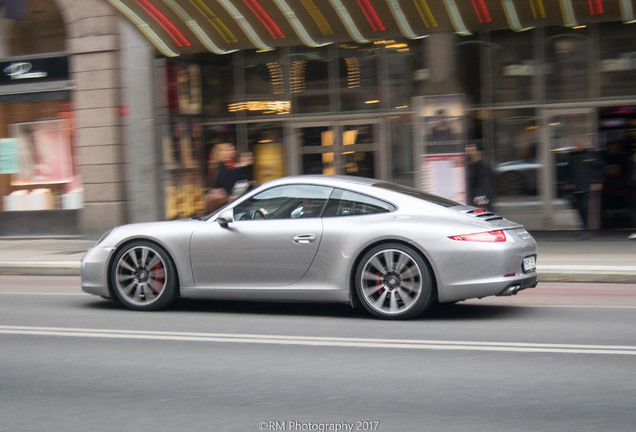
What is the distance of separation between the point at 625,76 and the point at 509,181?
2820mm

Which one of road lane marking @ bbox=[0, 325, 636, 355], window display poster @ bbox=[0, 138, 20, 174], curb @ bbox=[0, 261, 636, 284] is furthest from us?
window display poster @ bbox=[0, 138, 20, 174]

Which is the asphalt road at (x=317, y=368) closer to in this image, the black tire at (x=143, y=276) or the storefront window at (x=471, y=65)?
the black tire at (x=143, y=276)

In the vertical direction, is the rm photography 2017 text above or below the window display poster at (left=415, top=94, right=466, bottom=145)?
below

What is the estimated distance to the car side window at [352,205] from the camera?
7.80 metres

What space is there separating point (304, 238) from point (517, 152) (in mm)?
9500

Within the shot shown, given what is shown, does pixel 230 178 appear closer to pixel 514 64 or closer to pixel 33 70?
pixel 514 64

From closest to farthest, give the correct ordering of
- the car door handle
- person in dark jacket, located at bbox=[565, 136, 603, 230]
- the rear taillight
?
the rear taillight, the car door handle, person in dark jacket, located at bbox=[565, 136, 603, 230]

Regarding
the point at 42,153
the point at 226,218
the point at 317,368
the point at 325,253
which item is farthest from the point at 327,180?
the point at 42,153

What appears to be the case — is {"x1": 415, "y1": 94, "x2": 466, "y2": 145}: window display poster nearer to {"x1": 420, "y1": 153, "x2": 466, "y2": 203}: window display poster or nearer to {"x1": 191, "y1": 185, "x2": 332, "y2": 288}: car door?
{"x1": 420, "y1": 153, "x2": 466, "y2": 203}: window display poster

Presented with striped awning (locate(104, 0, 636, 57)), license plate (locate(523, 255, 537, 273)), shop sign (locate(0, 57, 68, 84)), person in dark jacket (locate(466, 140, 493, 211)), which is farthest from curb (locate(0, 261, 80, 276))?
license plate (locate(523, 255, 537, 273))

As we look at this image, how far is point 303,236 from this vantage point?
7.79 metres

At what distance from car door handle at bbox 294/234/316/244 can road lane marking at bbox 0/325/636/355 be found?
1082mm

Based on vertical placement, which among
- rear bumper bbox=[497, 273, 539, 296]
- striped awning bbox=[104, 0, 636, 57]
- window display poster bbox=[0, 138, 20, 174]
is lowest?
rear bumper bbox=[497, 273, 539, 296]

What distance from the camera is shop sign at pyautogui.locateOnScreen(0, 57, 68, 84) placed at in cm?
1772
